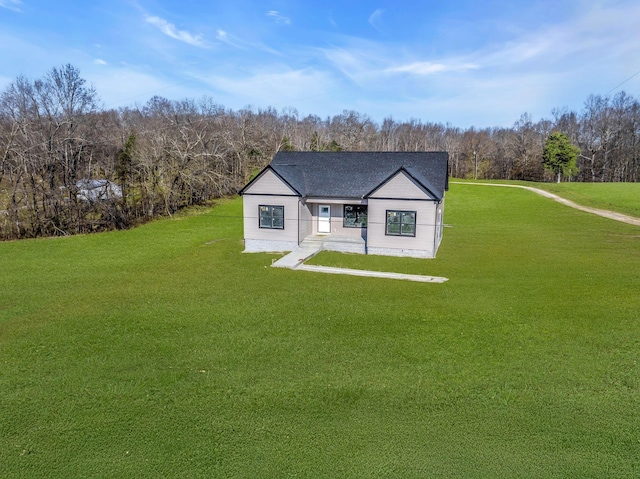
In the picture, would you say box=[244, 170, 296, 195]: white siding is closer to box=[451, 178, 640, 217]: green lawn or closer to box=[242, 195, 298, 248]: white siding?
box=[242, 195, 298, 248]: white siding

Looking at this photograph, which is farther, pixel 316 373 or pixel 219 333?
pixel 219 333

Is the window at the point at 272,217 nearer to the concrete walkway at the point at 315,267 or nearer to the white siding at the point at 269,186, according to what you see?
the white siding at the point at 269,186

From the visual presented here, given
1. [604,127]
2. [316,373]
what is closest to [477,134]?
[604,127]

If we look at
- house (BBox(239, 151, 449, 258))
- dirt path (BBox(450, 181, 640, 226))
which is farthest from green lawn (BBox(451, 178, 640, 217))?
house (BBox(239, 151, 449, 258))

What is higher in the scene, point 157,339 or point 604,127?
point 604,127

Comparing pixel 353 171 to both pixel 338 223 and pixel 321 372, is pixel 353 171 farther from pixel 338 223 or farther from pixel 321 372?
pixel 321 372

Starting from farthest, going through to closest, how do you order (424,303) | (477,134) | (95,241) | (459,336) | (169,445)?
(477,134) → (95,241) → (424,303) → (459,336) → (169,445)

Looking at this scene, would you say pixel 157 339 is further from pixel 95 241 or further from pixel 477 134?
pixel 477 134

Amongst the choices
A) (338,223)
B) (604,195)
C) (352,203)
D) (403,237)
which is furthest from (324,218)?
(604,195)
